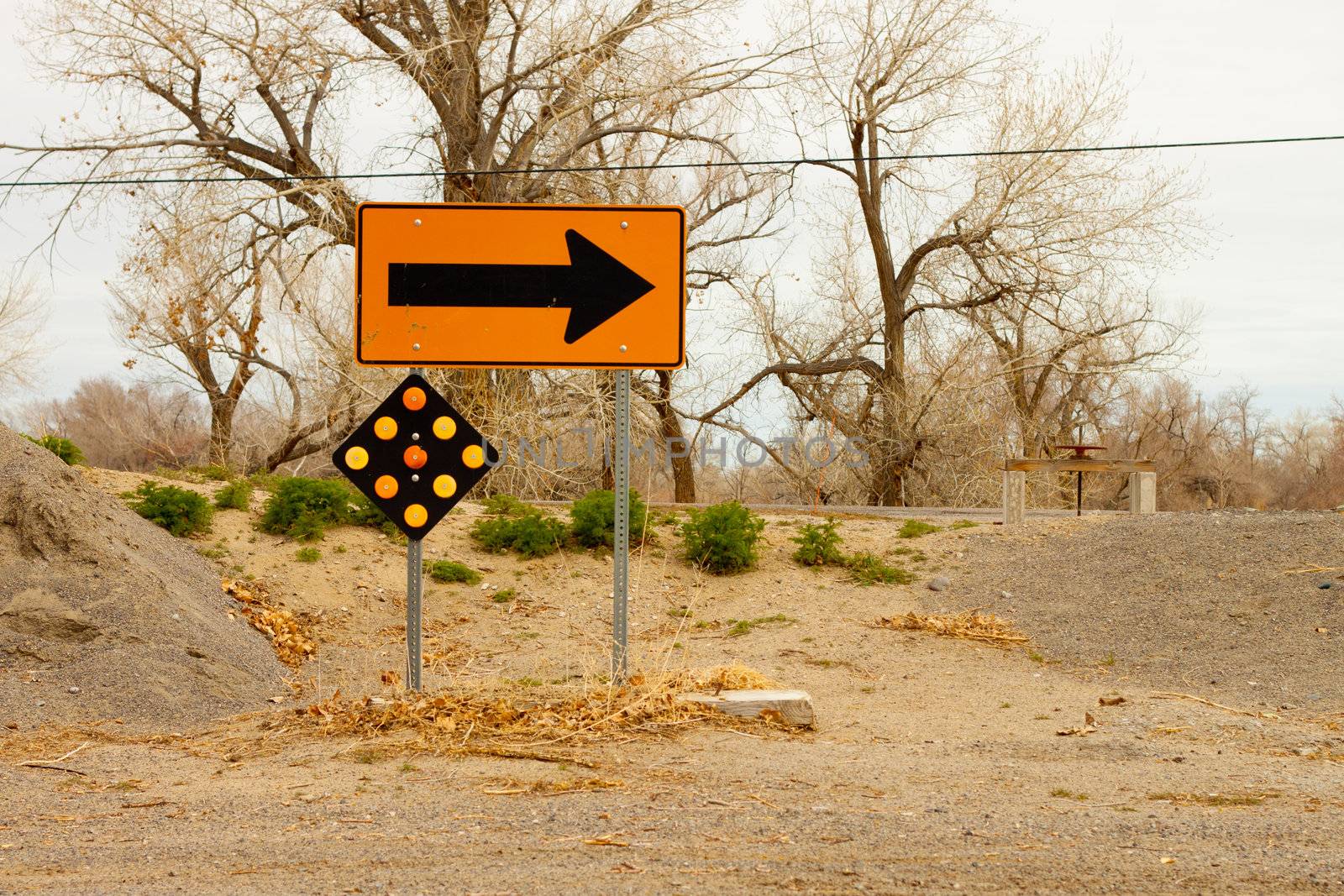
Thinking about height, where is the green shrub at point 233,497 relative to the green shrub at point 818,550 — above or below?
above

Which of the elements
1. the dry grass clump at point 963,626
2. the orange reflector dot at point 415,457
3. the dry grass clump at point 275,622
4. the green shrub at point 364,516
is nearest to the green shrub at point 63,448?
the green shrub at point 364,516

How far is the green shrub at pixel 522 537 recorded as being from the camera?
1321 centimetres

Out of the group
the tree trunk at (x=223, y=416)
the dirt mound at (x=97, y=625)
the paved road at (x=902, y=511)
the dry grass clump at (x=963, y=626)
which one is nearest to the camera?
the dirt mound at (x=97, y=625)

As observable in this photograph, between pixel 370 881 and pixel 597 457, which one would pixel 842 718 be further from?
pixel 597 457

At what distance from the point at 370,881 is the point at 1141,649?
8.53 metres

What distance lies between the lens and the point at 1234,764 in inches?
241

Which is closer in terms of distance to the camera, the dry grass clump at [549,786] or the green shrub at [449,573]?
the dry grass clump at [549,786]

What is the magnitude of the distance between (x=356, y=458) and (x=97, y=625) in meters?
3.23

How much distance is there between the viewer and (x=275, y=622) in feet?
34.2

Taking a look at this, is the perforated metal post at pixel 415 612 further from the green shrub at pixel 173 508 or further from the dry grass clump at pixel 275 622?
the green shrub at pixel 173 508

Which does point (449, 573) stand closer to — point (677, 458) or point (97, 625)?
point (97, 625)

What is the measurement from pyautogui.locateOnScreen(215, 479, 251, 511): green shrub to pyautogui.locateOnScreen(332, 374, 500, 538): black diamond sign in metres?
6.75

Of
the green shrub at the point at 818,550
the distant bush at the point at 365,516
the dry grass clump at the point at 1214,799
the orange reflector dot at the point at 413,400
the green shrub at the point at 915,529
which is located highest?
the orange reflector dot at the point at 413,400

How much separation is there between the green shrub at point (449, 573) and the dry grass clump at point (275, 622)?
1848mm
